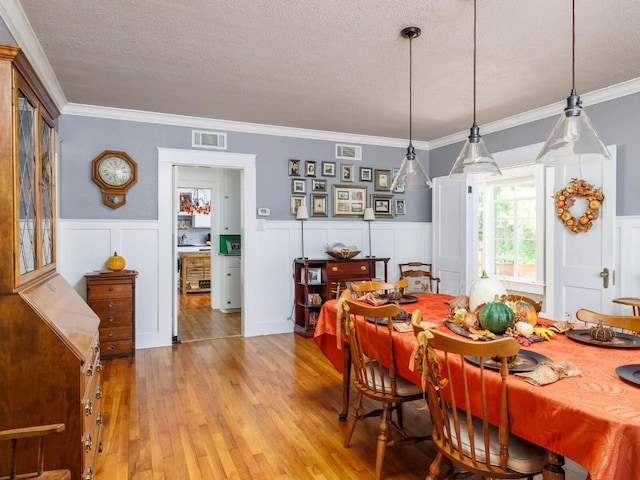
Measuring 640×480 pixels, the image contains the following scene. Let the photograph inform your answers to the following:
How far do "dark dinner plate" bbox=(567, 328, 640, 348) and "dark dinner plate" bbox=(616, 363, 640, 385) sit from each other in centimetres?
32

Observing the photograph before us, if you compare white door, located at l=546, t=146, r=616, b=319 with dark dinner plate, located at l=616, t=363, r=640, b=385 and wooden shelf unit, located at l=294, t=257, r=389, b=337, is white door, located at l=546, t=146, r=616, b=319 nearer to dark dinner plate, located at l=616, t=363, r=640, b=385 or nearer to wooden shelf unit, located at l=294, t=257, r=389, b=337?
wooden shelf unit, located at l=294, t=257, r=389, b=337

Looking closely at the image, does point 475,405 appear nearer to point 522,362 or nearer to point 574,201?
point 522,362

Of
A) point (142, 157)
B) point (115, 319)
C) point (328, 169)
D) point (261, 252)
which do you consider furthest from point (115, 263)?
point (328, 169)

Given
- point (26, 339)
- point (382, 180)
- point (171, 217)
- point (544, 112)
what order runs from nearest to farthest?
1. point (26, 339)
2. point (544, 112)
3. point (171, 217)
4. point (382, 180)

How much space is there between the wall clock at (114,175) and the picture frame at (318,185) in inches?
84.3

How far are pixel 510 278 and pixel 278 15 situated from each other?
496cm

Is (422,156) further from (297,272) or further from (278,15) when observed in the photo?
(278,15)

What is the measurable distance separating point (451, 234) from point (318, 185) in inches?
A: 77.1

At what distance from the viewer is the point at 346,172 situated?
18.6 ft

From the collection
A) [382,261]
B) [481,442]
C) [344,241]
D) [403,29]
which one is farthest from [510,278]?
[481,442]

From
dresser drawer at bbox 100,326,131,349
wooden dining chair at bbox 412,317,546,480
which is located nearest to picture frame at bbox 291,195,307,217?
dresser drawer at bbox 100,326,131,349

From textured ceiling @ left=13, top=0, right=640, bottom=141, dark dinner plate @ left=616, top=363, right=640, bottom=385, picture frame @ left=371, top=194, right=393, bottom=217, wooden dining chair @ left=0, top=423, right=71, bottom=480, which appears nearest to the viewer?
wooden dining chair @ left=0, top=423, right=71, bottom=480

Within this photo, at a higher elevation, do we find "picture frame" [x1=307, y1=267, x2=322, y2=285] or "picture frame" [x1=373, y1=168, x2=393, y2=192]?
"picture frame" [x1=373, y1=168, x2=393, y2=192]

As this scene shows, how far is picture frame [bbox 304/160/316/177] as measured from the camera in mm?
5410
